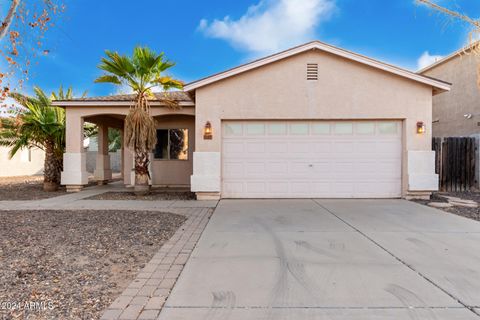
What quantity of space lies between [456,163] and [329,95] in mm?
6230

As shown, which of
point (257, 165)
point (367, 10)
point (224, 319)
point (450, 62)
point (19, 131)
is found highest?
point (367, 10)

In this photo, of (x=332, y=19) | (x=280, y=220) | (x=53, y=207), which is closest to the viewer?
(x=280, y=220)

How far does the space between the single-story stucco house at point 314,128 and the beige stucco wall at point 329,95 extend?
0.11 feet

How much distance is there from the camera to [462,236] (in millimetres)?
5961

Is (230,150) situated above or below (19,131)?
below

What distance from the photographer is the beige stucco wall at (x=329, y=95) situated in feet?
34.0

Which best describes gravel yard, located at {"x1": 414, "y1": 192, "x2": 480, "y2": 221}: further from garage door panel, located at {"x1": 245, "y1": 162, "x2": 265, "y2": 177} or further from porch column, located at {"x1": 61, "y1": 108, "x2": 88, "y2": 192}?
porch column, located at {"x1": 61, "y1": 108, "x2": 88, "y2": 192}

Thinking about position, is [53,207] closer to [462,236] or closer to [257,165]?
[257,165]

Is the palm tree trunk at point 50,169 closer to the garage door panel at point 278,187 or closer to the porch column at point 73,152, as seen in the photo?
the porch column at point 73,152

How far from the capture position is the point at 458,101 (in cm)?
1611

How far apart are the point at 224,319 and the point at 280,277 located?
1.17 metres

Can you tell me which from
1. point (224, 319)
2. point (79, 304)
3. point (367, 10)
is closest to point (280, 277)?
point (224, 319)

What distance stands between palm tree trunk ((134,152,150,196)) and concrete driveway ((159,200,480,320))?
5.15 meters

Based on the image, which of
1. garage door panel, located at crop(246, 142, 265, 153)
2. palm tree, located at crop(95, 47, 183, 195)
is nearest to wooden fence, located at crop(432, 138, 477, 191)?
garage door panel, located at crop(246, 142, 265, 153)
